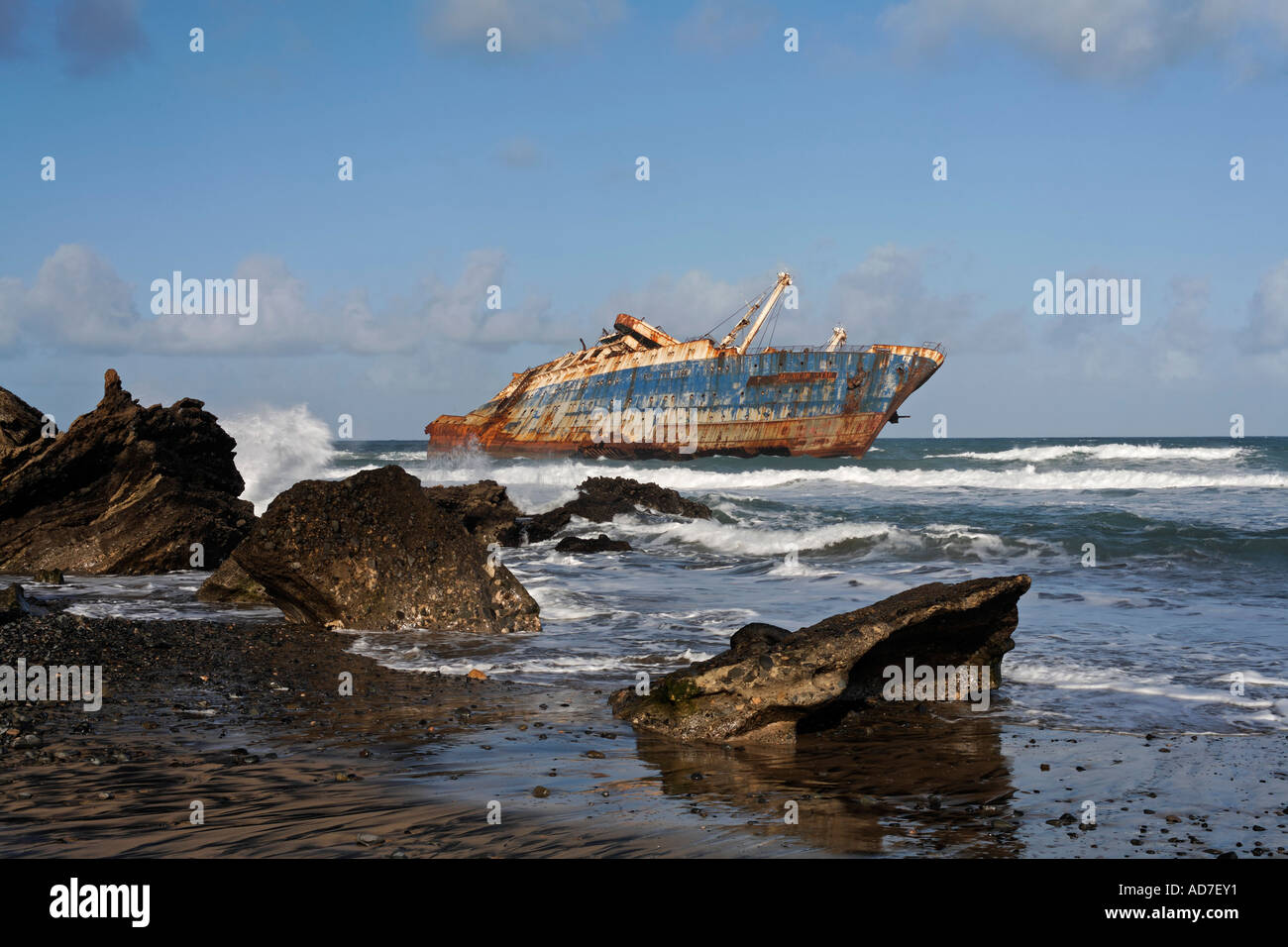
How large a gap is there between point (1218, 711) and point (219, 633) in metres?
7.34

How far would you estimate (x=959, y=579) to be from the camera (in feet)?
44.1

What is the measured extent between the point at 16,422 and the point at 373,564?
6992mm

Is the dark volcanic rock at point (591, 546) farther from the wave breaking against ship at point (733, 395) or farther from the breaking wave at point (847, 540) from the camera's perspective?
the wave breaking against ship at point (733, 395)

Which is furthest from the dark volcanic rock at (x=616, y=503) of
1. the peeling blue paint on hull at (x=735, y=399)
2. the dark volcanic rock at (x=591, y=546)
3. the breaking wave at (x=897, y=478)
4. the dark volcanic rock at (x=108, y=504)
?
the peeling blue paint on hull at (x=735, y=399)

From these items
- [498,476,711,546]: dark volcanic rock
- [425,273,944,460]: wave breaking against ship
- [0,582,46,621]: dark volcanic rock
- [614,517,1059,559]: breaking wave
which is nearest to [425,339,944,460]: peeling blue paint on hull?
[425,273,944,460]: wave breaking against ship

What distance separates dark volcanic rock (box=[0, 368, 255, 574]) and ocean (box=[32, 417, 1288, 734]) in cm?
58

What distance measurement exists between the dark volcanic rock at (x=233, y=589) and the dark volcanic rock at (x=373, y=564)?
4.13 ft

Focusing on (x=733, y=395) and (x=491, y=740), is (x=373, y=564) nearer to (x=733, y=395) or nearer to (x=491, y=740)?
(x=491, y=740)

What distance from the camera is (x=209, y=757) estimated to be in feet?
15.2

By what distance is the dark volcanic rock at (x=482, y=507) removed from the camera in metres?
17.3

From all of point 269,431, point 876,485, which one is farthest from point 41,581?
point 876,485

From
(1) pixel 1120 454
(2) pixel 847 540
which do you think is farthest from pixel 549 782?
(1) pixel 1120 454
